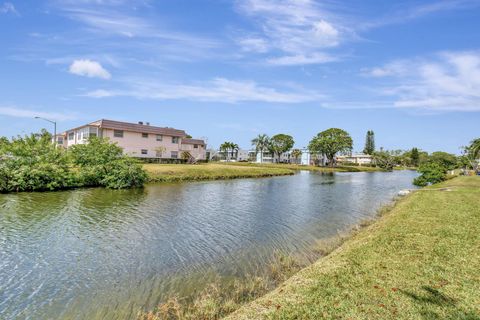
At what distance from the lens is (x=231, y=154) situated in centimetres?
12700

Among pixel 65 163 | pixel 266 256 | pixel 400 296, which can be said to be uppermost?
pixel 65 163

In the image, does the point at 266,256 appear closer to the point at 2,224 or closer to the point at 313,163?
the point at 2,224

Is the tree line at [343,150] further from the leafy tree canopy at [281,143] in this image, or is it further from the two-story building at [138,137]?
the two-story building at [138,137]

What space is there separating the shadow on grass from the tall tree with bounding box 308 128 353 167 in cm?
9381

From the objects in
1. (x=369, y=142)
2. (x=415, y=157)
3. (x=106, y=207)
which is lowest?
(x=106, y=207)

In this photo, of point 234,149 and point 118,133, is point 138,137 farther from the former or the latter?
point 234,149

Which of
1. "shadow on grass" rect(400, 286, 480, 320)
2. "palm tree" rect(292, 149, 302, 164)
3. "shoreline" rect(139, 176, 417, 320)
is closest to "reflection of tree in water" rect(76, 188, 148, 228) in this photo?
"shoreline" rect(139, 176, 417, 320)

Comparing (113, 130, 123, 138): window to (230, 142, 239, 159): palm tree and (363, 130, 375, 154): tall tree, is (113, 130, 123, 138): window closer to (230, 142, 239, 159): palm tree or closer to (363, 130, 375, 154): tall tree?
(230, 142, 239, 159): palm tree

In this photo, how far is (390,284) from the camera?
6562mm

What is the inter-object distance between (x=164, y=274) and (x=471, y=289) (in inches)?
328

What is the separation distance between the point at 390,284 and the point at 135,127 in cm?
5518

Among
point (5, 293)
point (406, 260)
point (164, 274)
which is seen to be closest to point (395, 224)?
point (406, 260)

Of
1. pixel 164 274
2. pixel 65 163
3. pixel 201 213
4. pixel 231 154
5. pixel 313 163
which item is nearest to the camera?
pixel 164 274

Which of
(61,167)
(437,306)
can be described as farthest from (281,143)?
(437,306)
